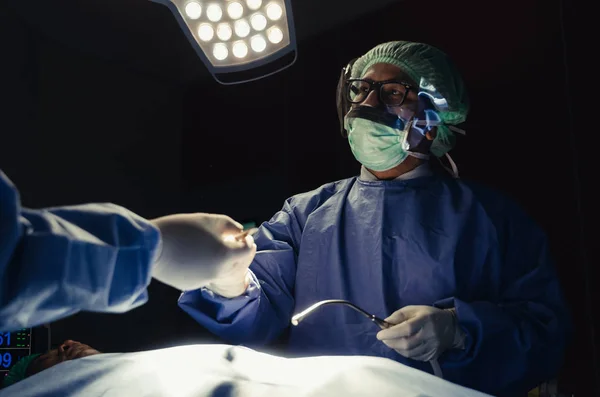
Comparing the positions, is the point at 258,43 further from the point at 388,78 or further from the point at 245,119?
the point at 245,119

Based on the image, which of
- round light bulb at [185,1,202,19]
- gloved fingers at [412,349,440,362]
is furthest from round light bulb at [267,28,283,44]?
gloved fingers at [412,349,440,362]

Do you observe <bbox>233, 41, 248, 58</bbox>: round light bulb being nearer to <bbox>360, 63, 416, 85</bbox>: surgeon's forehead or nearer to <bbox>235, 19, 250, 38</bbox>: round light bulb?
<bbox>235, 19, 250, 38</bbox>: round light bulb

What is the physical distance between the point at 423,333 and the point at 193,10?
3.72 ft

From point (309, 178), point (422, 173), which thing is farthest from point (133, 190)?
point (422, 173)

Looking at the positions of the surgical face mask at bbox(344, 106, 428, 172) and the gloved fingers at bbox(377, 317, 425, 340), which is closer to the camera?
the gloved fingers at bbox(377, 317, 425, 340)

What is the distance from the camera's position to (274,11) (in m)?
1.49

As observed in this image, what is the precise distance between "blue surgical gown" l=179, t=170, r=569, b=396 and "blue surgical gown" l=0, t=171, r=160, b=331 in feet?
2.44

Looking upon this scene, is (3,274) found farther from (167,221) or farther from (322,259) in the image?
(322,259)

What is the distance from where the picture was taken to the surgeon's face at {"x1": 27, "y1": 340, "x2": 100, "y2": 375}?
2.19 m

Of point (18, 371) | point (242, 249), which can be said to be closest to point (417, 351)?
point (242, 249)

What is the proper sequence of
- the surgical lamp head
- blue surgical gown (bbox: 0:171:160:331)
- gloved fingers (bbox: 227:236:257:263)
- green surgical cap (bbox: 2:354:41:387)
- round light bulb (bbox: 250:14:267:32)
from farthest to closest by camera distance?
green surgical cap (bbox: 2:354:41:387)
round light bulb (bbox: 250:14:267:32)
the surgical lamp head
gloved fingers (bbox: 227:236:257:263)
blue surgical gown (bbox: 0:171:160:331)

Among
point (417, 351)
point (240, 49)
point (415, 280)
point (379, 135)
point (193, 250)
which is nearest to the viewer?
point (193, 250)

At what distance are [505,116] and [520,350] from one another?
1.06 meters

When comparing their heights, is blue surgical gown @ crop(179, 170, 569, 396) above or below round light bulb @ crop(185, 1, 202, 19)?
below
